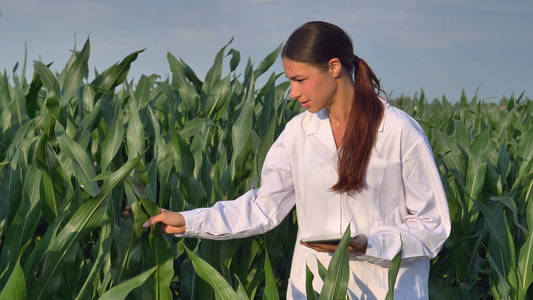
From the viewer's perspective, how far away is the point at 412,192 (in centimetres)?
164

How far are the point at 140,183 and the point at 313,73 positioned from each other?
528 mm

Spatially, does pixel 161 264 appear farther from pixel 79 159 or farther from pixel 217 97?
pixel 217 97

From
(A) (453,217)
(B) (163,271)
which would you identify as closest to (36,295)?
(B) (163,271)

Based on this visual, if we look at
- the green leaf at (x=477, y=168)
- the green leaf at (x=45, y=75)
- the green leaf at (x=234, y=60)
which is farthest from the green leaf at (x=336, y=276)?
the green leaf at (x=234, y=60)

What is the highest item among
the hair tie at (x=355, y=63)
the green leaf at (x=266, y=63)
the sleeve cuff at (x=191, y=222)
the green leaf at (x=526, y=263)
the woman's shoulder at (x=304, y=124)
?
the hair tie at (x=355, y=63)

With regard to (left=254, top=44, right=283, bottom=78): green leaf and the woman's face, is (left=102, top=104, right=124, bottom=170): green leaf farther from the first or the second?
(left=254, top=44, right=283, bottom=78): green leaf

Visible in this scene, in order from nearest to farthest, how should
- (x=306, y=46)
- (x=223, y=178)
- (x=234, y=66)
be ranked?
(x=306, y=46) < (x=223, y=178) < (x=234, y=66)

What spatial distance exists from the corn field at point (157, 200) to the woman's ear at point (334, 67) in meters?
0.49

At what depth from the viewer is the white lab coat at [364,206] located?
1634mm

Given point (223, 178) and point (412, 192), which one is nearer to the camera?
point (412, 192)

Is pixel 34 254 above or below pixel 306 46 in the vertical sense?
below

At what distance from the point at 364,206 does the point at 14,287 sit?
35.6 inches

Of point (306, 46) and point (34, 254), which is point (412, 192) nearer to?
point (306, 46)

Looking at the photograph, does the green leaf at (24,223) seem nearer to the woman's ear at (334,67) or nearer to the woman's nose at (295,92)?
the woman's nose at (295,92)
